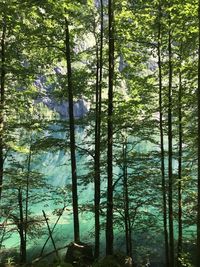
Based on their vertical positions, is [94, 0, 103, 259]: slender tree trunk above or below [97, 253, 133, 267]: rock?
above

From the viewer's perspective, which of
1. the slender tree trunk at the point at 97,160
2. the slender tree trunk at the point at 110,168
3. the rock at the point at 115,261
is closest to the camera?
the rock at the point at 115,261

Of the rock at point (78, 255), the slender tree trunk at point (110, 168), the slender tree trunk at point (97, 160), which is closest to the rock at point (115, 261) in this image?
the rock at point (78, 255)

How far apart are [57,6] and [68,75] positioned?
2873mm

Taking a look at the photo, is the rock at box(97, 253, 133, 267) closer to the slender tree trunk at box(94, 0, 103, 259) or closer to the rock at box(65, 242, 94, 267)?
the rock at box(65, 242, 94, 267)

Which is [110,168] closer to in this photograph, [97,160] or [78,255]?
[97,160]

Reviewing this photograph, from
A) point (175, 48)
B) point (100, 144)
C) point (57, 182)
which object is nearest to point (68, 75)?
point (100, 144)

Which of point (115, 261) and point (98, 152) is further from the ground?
point (98, 152)

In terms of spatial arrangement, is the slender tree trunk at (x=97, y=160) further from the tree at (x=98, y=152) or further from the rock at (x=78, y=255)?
the rock at (x=78, y=255)

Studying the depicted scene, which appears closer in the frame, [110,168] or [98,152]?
[110,168]

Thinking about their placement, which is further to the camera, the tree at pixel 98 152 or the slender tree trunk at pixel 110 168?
the tree at pixel 98 152

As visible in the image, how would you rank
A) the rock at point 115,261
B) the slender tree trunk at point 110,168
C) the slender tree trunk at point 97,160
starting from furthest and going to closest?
1. the slender tree trunk at point 97,160
2. the slender tree trunk at point 110,168
3. the rock at point 115,261

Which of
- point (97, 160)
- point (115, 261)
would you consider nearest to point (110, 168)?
point (97, 160)

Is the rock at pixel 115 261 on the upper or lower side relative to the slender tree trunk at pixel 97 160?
lower

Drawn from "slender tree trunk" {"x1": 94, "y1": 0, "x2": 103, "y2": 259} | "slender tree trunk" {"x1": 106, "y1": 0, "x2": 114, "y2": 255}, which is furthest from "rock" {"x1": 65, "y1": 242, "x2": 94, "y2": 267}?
"slender tree trunk" {"x1": 94, "y1": 0, "x2": 103, "y2": 259}
